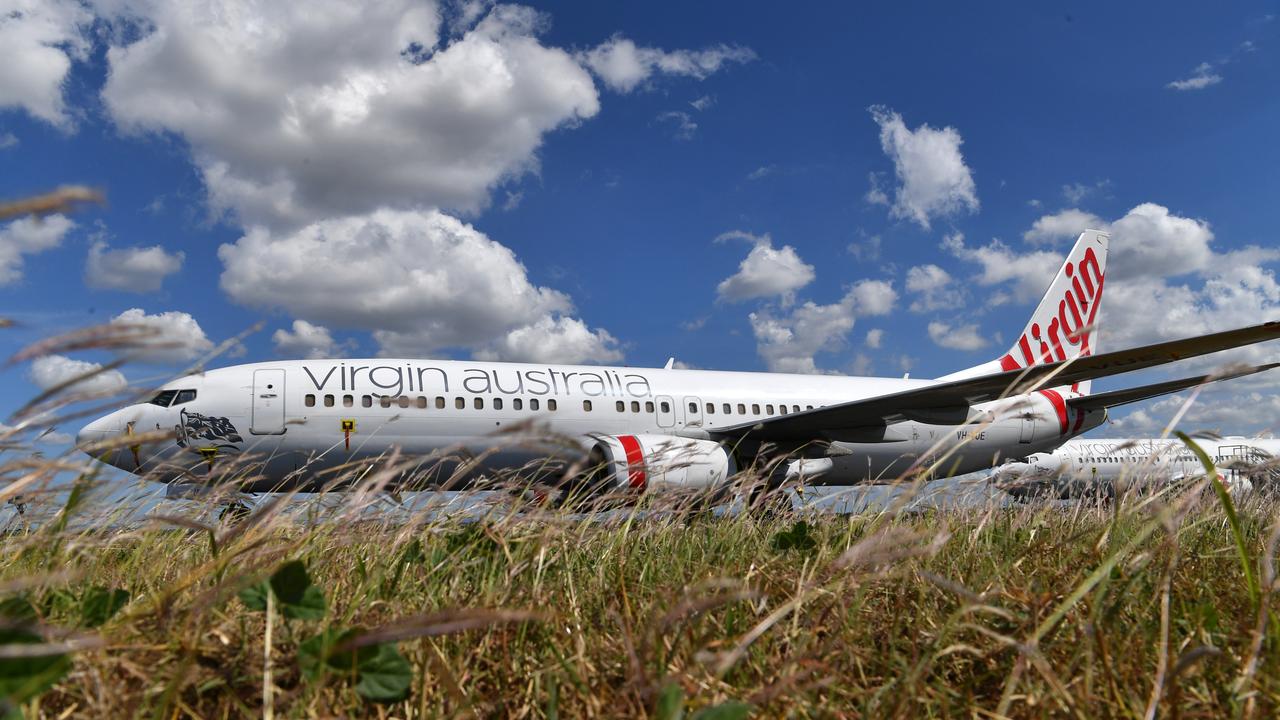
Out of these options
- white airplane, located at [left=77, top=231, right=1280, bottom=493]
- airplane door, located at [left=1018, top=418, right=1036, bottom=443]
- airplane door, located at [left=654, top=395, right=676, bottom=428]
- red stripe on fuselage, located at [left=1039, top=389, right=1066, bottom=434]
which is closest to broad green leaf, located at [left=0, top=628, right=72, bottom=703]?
white airplane, located at [left=77, top=231, right=1280, bottom=493]

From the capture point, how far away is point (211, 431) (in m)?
10.6

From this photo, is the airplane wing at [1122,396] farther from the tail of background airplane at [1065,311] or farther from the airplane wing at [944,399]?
the tail of background airplane at [1065,311]

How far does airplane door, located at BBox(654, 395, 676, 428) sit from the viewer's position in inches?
510

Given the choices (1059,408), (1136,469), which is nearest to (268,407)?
(1136,469)

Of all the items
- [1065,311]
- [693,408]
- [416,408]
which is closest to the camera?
[416,408]

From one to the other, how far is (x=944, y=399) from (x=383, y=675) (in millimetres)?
9961

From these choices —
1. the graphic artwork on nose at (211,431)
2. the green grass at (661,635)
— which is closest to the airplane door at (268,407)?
the graphic artwork on nose at (211,431)

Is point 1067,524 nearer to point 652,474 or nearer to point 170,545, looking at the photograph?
point 652,474

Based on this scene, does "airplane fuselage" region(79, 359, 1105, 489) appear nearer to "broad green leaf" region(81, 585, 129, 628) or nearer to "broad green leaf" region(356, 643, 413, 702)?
"broad green leaf" region(81, 585, 129, 628)

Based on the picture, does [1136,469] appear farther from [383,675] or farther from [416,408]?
[416,408]

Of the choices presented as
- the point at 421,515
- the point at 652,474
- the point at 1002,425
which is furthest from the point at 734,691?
the point at 1002,425

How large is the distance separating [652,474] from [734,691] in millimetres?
1824

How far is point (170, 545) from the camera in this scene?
9.95 feet

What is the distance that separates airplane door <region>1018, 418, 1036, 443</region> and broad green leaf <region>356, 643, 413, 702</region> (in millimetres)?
16435
